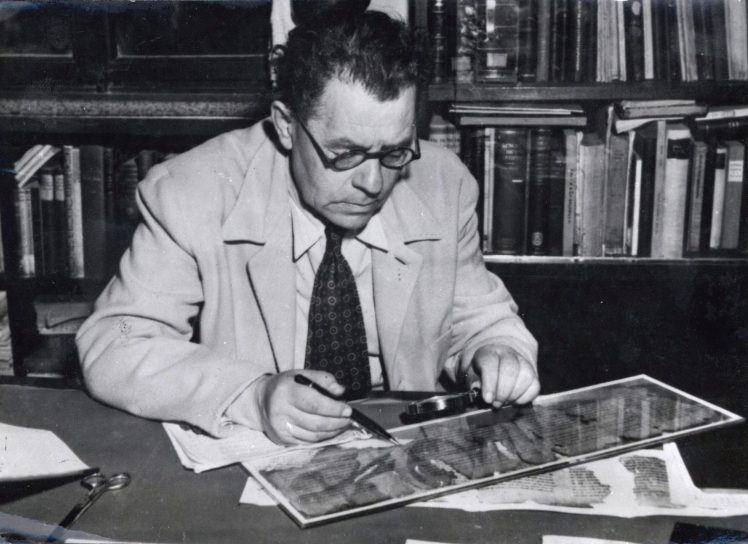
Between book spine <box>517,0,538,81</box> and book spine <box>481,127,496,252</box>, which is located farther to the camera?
book spine <box>481,127,496,252</box>

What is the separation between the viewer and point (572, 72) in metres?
1.94

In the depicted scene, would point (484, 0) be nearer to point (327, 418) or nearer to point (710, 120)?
point (710, 120)

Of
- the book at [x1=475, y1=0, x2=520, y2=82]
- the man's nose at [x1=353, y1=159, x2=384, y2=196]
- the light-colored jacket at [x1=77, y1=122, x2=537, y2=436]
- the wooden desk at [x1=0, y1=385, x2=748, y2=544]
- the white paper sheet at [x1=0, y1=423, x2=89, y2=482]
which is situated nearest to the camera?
the wooden desk at [x1=0, y1=385, x2=748, y2=544]

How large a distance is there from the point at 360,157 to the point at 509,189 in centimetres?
86

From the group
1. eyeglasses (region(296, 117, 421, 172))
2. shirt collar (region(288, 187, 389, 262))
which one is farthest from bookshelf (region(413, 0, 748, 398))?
eyeglasses (region(296, 117, 421, 172))

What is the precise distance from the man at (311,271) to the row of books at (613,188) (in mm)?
410

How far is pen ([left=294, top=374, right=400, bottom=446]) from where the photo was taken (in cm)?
97

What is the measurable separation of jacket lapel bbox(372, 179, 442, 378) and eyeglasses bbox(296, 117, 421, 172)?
25 cm

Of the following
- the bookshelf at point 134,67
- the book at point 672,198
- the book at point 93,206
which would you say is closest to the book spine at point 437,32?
the bookshelf at point 134,67

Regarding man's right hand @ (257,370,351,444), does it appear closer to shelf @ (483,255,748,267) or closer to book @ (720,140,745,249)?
shelf @ (483,255,748,267)

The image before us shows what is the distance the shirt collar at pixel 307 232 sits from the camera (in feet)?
4.70

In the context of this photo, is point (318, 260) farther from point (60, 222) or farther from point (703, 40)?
point (703, 40)

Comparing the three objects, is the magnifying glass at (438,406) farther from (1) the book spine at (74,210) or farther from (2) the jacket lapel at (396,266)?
(1) the book spine at (74,210)

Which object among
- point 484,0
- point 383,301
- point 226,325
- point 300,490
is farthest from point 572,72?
point 300,490
